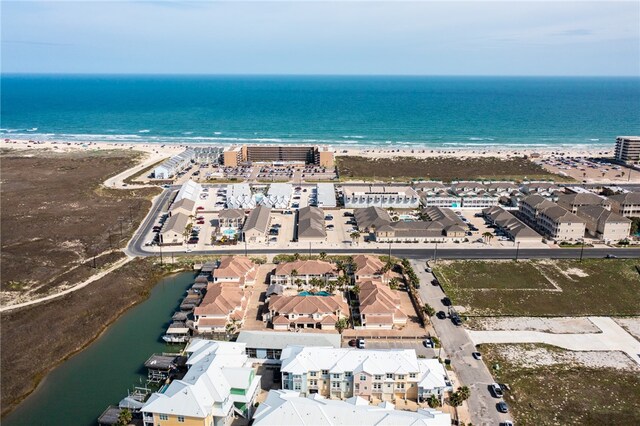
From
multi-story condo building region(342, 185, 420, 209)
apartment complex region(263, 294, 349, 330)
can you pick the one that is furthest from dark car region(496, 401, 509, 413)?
multi-story condo building region(342, 185, 420, 209)

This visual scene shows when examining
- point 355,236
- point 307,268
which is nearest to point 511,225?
point 355,236

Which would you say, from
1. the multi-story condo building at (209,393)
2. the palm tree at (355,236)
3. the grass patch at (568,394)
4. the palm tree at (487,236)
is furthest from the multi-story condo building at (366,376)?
the palm tree at (487,236)

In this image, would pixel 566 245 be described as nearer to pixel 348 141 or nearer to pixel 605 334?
pixel 605 334

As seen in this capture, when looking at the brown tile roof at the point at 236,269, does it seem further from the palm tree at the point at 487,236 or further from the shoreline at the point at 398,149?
the shoreline at the point at 398,149

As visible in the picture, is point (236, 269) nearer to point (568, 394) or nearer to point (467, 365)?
point (467, 365)

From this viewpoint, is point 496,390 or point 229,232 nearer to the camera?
point 496,390

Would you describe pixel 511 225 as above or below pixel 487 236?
above
